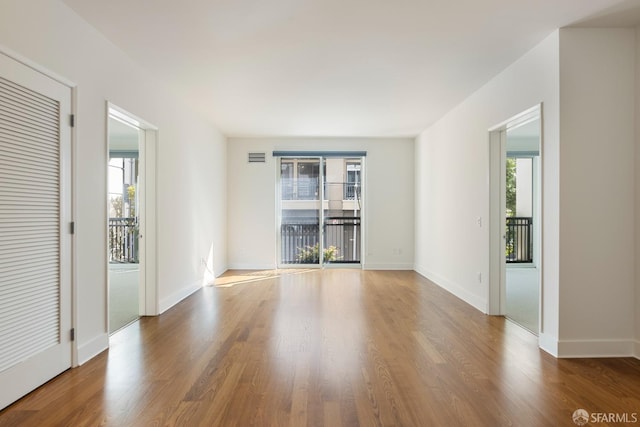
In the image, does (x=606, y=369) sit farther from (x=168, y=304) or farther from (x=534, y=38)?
(x=168, y=304)

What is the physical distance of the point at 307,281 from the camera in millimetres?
6301

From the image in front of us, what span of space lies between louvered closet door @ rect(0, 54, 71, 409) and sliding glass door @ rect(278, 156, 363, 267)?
16.6 ft

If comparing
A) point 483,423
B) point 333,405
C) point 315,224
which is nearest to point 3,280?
point 333,405

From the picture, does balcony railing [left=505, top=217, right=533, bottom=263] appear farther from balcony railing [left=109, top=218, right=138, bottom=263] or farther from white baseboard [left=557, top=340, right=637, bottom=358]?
balcony railing [left=109, top=218, right=138, bottom=263]

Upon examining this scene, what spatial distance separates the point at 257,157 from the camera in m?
7.55

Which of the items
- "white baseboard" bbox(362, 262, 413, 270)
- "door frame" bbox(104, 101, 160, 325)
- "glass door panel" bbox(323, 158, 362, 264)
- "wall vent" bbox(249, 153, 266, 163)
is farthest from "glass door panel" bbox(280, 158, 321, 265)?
"door frame" bbox(104, 101, 160, 325)

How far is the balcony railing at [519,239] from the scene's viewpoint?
8.45 metres

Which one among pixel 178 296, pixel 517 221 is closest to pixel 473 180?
pixel 178 296

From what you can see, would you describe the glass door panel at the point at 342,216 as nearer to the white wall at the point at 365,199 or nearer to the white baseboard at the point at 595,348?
the white wall at the point at 365,199

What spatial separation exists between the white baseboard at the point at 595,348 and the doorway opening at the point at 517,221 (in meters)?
0.34

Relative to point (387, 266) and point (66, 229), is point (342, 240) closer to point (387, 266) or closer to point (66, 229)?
point (387, 266)

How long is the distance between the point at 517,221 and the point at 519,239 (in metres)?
0.39

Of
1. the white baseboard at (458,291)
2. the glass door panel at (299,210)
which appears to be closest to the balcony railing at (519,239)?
the white baseboard at (458,291)

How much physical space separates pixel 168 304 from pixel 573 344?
4.01m
